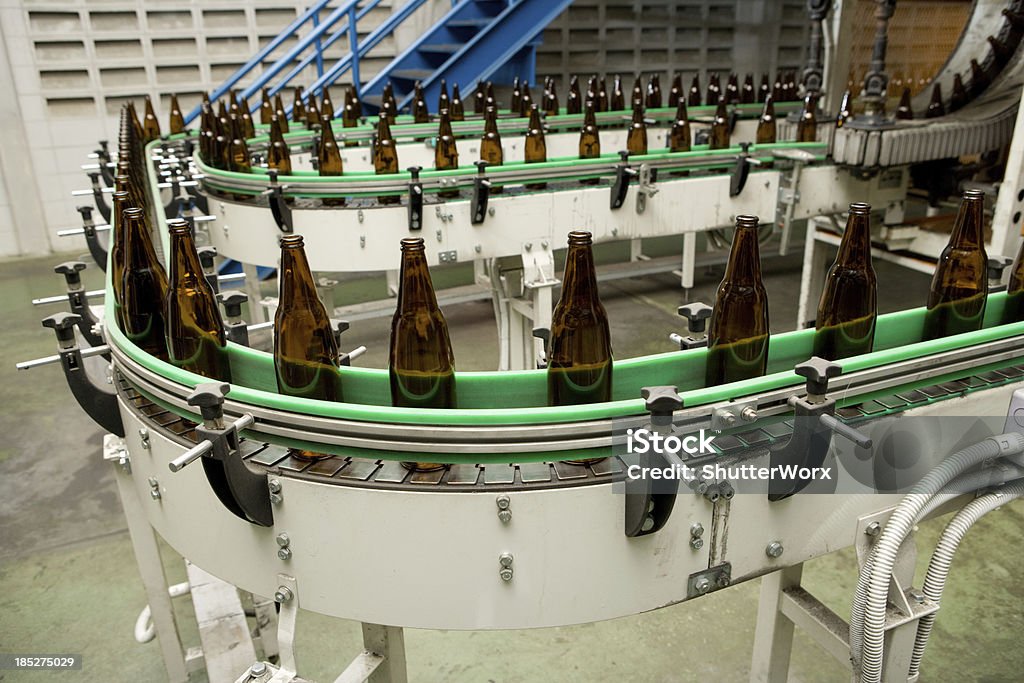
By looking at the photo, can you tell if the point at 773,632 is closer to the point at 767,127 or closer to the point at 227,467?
the point at 227,467

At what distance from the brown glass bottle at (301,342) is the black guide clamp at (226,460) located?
19cm

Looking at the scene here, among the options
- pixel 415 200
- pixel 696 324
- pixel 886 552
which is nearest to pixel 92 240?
pixel 415 200

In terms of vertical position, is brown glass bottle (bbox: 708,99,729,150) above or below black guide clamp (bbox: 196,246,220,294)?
above

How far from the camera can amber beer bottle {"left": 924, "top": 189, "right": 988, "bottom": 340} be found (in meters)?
1.26

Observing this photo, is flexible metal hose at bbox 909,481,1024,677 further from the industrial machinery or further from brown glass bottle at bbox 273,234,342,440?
brown glass bottle at bbox 273,234,342,440

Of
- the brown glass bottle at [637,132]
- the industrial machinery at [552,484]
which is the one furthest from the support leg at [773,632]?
the brown glass bottle at [637,132]

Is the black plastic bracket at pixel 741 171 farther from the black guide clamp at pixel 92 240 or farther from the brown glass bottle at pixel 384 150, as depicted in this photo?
the black guide clamp at pixel 92 240

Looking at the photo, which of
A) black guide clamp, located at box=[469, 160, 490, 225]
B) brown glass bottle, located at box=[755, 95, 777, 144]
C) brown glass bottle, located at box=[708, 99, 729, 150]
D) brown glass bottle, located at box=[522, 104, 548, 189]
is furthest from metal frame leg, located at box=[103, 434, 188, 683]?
brown glass bottle, located at box=[755, 95, 777, 144]

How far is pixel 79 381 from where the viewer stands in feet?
3.70

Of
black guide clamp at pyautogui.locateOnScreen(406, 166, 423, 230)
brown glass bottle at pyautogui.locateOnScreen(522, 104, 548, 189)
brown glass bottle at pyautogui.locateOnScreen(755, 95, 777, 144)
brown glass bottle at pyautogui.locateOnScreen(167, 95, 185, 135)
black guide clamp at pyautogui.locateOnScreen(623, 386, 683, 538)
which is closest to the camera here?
black guide clamp at pyautogui.locateOnScreen(623, 386, 683, 538)

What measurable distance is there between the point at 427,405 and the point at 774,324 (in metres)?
3.93

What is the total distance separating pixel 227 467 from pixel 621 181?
206 centimetres

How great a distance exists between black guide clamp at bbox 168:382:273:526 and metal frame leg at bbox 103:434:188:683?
0.64m

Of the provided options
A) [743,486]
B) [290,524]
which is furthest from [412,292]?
[743,486]
